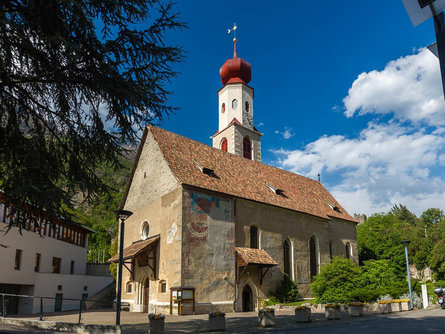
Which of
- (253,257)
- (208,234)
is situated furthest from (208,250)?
(253,257)

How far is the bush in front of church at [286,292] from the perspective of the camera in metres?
25.2

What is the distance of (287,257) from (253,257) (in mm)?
5053

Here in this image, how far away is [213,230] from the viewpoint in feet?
75.3

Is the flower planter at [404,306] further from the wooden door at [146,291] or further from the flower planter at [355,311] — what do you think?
the wooden door at [146,291]

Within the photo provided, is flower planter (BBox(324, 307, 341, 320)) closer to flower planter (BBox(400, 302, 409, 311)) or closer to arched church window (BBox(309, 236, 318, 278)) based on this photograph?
flower planter (BBox(400, 302, 409, 311))

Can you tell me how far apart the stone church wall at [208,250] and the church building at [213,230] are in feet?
0.19

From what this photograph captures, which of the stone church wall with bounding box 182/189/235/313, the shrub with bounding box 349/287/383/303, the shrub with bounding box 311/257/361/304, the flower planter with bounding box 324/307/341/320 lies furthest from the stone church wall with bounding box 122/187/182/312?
the shrub with bounding box 349/287/383/303

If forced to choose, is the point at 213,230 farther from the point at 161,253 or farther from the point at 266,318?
the point at 266,318

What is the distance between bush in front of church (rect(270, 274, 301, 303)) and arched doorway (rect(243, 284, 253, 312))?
157cm

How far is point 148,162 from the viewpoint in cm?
2622

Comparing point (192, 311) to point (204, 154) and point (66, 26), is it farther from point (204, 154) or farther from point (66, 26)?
point (66, 26)

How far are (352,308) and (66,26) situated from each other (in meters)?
16.3

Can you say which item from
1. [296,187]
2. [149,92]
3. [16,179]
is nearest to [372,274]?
[296,187]

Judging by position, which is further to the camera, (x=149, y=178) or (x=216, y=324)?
(x=149, y=178)
